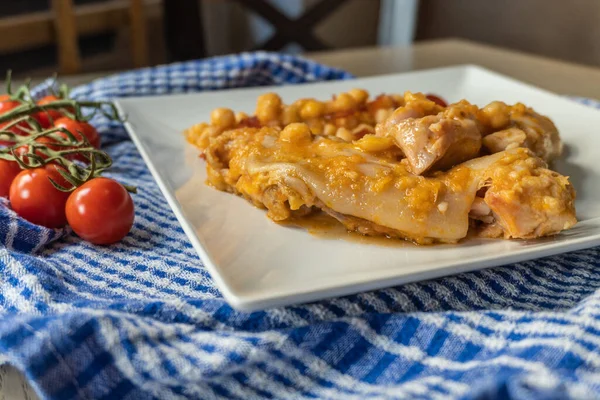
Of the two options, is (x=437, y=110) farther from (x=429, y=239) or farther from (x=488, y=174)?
(x=429, y=239)

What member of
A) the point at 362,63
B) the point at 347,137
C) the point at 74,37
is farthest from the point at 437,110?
the point at 74,37

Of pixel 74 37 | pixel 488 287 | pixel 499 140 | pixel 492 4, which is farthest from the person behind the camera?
pixel 492 4

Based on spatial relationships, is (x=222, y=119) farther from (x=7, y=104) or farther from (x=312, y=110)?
(x=7, y=104)

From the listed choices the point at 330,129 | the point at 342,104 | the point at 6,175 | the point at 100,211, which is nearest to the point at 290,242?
the point at 100,211

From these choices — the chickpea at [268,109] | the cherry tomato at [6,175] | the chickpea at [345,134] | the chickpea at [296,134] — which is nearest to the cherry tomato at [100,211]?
the cherry tomato at [6,175]

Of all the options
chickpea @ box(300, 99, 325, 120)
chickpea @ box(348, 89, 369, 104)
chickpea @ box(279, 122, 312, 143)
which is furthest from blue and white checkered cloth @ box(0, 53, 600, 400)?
chickpea @ box(348, 89, 369, 104)
